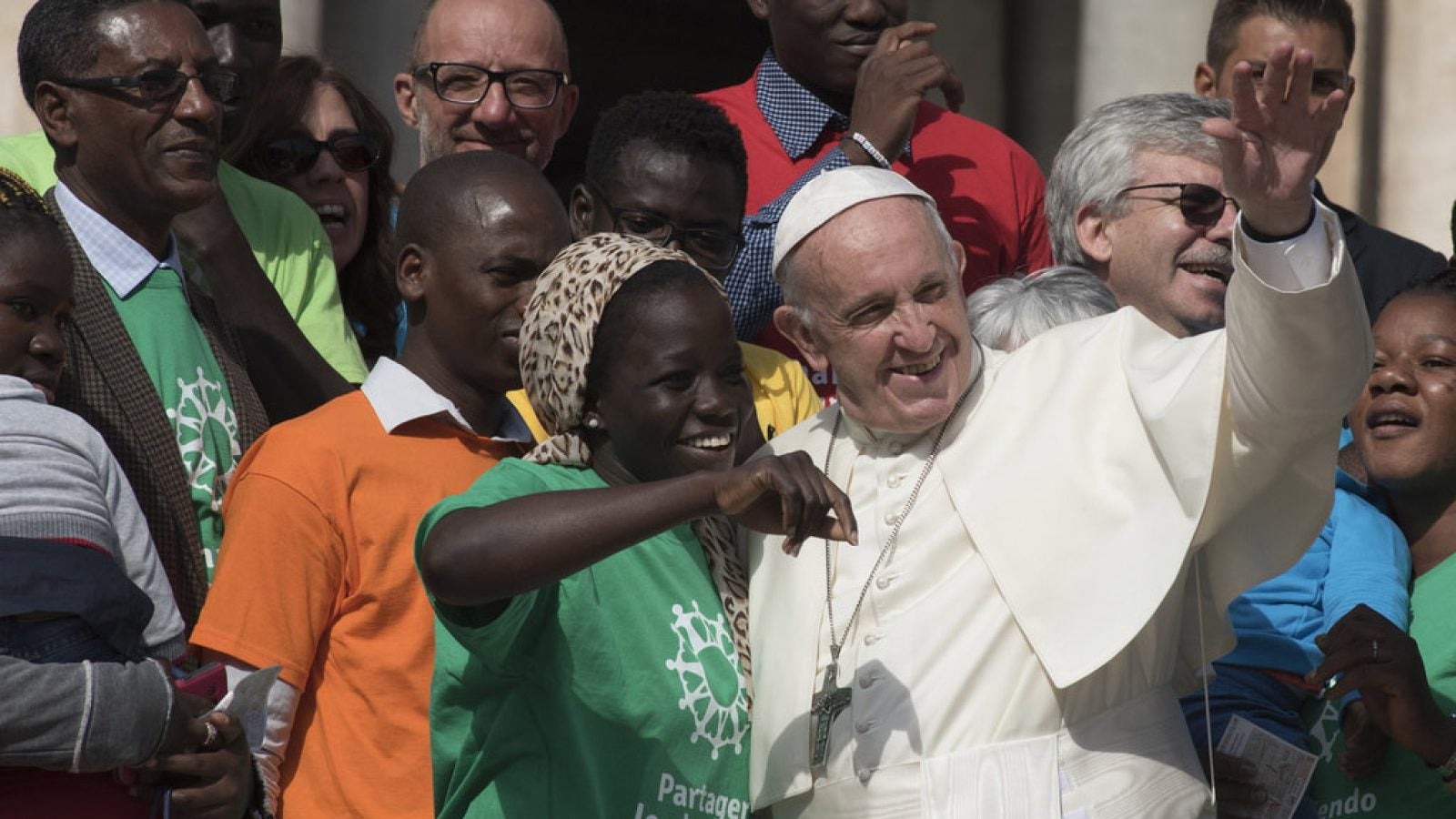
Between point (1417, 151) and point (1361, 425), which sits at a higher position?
point (1361, 425)

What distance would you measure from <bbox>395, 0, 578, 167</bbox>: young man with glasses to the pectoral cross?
6.72 ft

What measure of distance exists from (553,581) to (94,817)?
864mm

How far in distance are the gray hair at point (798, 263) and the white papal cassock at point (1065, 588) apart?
0.28 metres

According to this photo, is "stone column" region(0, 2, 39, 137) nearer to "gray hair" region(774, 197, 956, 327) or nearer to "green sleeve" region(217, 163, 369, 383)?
"green sleeve" region(217, 163, 369, 383)

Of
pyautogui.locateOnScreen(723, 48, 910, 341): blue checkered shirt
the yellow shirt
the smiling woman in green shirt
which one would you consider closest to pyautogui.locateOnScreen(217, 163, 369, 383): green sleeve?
the yellow shirt

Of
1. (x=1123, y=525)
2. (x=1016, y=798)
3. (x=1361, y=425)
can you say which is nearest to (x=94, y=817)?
(x=1016, y=798)

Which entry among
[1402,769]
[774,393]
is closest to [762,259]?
[774,393]

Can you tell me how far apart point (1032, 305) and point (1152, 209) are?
1.88ft

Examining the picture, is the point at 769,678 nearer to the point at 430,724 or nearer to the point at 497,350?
the point at 430,724

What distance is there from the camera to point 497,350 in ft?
14.6

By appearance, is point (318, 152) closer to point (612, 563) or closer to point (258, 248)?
point (258, 248)

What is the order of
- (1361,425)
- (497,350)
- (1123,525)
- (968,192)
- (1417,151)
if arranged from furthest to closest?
(1417,151) → (968,192) → (1361,425) → (497,350) → (1123,525)

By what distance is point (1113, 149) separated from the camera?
16.9ft

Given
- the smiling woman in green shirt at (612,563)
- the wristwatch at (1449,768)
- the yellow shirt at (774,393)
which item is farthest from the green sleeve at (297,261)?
the wristwatch at (1449,768)
